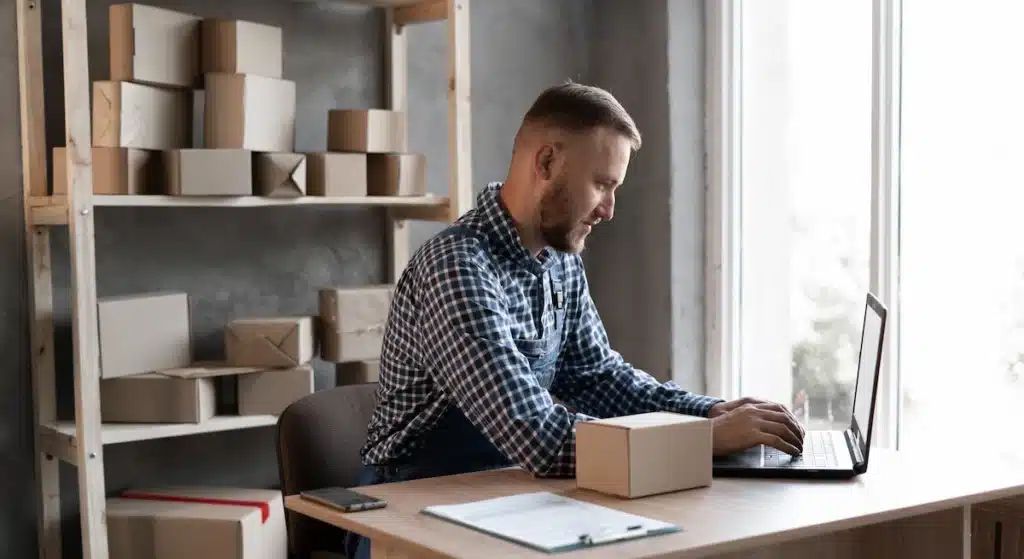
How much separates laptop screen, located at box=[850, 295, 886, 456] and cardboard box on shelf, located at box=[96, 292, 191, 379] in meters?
1.61

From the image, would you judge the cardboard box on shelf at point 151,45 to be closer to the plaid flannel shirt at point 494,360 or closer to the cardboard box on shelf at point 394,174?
the cardboard box on shelf at point 394,174

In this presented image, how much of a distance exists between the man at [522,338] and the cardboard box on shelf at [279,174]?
0.87 metres

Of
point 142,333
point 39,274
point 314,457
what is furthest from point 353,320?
point 314,457

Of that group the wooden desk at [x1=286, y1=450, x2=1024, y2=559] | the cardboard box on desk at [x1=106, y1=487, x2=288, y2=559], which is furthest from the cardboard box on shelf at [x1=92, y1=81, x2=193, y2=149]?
the wooden desk at [x1=286, y1=450, x2=1024, y2=559]

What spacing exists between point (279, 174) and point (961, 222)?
171 centimetres

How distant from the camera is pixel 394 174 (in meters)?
3.12

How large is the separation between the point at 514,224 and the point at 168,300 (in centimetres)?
109

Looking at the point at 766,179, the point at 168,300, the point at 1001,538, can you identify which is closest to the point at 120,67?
the point at 168,300

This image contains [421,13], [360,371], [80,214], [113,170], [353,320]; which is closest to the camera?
[80,214]

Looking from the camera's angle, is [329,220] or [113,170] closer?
[113,170]

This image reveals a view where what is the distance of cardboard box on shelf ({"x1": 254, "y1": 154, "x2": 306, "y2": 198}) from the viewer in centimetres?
289

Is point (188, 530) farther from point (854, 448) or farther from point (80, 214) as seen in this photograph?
point (854, 448)

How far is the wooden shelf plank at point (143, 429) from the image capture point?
272 centimetres

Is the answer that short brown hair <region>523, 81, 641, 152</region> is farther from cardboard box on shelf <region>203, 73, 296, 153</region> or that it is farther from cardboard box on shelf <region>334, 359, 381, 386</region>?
cardboard box on shelf <region>334, 359, 381, 386</region>
